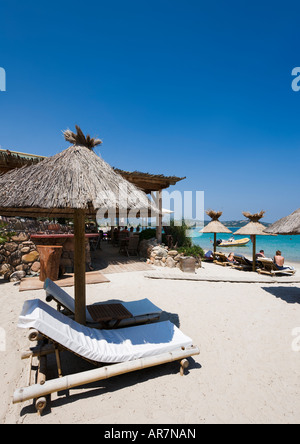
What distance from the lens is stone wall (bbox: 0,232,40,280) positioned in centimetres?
684

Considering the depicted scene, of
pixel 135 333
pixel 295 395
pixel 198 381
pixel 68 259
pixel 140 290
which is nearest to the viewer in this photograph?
pixel 295 395

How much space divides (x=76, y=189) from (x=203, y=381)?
9.83 feet

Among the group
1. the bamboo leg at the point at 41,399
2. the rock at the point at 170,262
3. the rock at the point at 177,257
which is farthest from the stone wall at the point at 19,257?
the rock at the point at 177,257

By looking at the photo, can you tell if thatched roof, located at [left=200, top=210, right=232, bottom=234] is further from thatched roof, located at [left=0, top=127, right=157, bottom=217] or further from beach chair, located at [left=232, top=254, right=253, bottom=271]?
thatched roof, located at [left=0, top=127, right=157, bottom=217]

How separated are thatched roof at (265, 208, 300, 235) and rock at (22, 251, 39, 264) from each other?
773 cm

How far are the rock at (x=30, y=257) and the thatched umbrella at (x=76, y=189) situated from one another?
14.4 feet

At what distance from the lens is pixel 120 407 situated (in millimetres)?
2355

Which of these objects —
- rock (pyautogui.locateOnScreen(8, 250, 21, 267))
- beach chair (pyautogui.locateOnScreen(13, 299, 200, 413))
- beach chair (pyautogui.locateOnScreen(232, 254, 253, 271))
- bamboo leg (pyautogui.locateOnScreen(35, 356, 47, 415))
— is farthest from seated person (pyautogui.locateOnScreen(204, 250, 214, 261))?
bamboo leg (pyautogui.locateOnScreen(35, 356, 47, 415))

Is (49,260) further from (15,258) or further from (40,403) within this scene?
(40,403)

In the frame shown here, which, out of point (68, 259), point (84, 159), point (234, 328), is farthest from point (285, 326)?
point (68, 259)

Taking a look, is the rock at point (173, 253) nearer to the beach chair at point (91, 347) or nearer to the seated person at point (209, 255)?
the seated person at point (209, 255)

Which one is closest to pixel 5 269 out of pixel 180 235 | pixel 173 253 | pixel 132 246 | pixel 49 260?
pixel 49 260
